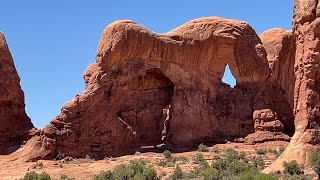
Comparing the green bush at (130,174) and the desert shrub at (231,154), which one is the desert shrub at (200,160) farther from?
the green bush at (130,174)

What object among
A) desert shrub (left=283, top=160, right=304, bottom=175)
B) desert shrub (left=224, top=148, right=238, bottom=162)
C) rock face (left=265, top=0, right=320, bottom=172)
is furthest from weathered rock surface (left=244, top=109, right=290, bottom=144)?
desert shrub (left=283, top=160, right=304, bottom=175)

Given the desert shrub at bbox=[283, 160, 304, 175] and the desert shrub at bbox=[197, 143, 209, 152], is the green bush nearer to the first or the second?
the desert shrub at bbox=[283, 160, 304, 175]

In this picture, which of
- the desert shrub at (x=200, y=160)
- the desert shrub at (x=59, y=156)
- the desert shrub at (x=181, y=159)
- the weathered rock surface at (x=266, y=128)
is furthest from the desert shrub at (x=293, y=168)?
the weathered rock surface at (x=266, y=128)

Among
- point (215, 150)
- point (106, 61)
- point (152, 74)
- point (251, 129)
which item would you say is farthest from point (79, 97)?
point (251, 129)

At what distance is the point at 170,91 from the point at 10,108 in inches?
423

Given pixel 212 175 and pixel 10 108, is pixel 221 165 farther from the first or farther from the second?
pixel 10 108

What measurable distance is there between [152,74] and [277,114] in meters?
8.93

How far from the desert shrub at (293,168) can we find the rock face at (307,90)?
64cm

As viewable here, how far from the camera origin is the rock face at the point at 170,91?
43219 millimetres

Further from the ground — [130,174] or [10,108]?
[10,108]

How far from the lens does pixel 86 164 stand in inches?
1539

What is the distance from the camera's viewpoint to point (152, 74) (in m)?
46.5

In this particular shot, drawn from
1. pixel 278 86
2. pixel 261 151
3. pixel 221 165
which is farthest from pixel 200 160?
pixel 278 86

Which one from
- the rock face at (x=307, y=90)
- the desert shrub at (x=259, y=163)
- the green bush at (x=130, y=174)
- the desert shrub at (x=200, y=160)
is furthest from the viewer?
the desert shrub at (x=200, y=160)
